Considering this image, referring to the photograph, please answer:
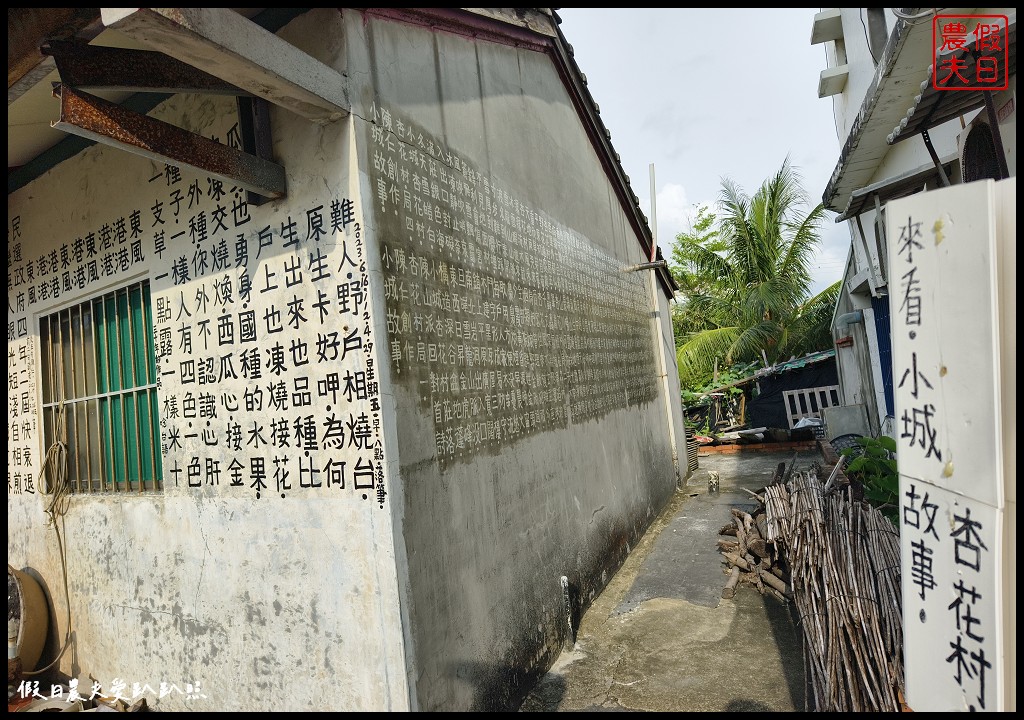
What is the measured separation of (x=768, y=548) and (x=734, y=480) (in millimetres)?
4592

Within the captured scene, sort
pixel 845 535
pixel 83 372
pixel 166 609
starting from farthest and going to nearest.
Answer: pixel 83 372
pixel 845 535
pixel 166 609

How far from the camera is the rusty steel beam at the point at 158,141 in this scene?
250 cm

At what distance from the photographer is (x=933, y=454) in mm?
2033

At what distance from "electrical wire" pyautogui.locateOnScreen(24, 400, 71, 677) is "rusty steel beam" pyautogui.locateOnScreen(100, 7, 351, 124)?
337 centimetres

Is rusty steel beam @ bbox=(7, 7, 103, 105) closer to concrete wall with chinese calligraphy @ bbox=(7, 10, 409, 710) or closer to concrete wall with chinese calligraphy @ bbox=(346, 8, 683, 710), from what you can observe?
concrete wall with chinese calligraphy @ bbox=(7, 10, 409, 710)

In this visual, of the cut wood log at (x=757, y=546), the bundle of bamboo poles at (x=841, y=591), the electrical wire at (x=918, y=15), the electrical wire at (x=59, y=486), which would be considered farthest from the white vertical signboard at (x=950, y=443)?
the electrical wire at (x=59, y=486)

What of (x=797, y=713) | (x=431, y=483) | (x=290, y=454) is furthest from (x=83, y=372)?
(x=797, y=713)

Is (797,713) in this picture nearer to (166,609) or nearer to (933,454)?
(933,454)

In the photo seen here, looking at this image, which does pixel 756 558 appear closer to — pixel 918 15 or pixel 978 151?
pixel 978 151

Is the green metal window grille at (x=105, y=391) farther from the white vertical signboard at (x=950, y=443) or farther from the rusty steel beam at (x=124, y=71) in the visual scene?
the white vertical signboard at (x=950, y=443)

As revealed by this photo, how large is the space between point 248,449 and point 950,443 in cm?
315

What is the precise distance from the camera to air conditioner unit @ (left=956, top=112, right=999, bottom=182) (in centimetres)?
424

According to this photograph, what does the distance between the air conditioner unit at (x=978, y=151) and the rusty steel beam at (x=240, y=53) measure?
4.30 metres

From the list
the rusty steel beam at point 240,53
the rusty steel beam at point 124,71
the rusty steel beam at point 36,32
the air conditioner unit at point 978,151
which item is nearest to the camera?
the rusty steel beam at point 240,53
